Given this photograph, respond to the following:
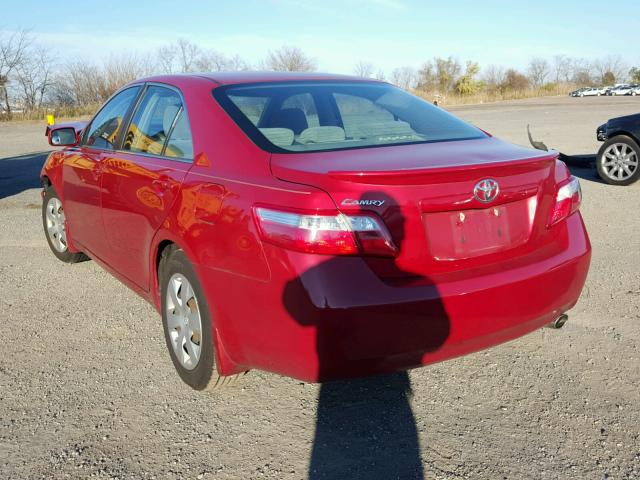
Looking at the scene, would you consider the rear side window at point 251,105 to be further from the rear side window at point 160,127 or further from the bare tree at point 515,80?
the bare tree at point 515,80

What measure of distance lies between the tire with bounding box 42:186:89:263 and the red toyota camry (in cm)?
218

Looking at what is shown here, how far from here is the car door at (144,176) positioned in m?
3.23

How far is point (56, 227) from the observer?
5.62 m

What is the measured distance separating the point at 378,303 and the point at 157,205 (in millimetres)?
1486

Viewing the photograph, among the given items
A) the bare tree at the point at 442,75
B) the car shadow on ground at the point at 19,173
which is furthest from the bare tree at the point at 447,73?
the car shadow on ground at the point at 19,173

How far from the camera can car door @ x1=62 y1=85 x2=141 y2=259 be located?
4.20 meters

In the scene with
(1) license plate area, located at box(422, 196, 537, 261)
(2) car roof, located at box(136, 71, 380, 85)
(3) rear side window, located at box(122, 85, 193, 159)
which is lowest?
(1) license plate area, located at box(422, 196, 537, 261)

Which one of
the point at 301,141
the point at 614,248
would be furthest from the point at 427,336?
the point at 614,248

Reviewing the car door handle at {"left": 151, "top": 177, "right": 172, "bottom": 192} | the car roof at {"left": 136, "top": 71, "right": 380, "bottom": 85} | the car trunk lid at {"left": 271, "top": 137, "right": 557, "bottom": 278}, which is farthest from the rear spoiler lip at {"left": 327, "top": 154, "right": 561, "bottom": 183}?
the car roof at {"left": 136, "top": 71, "right": 380, "bottom": 85}

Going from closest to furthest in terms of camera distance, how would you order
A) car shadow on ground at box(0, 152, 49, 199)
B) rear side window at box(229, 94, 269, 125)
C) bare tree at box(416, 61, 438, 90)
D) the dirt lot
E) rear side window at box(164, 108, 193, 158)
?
the dirt lot < rear side window at box(229, 94, 269, 125) < rear side window at box(164, 108, 193, 158) < car shadow on ground at box(0, 152, 49, 199) < bare tree at box(416, 61, 438, 90)

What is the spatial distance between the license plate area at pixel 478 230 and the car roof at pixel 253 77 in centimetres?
157

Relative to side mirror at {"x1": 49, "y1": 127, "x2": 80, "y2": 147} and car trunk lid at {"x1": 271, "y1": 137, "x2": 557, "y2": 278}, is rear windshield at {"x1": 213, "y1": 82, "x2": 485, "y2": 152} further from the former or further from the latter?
side mirror at {"x1": 49, "y1": 127, "x2": 80, "y2": 147}

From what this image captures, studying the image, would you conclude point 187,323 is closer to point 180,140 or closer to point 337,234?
point 180,140

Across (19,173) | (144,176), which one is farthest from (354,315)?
(19,173)
